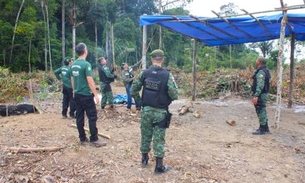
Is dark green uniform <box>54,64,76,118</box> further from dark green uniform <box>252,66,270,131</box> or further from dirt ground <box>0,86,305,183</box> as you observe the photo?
dark green uniform <box>252,66,270,131</box>

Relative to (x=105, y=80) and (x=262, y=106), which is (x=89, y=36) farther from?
(x=262, y=106)

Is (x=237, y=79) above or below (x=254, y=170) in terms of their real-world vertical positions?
above

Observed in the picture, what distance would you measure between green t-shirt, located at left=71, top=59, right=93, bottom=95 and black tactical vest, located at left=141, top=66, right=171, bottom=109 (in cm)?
130

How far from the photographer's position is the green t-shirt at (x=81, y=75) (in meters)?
4.87

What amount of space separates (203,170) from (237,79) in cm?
858

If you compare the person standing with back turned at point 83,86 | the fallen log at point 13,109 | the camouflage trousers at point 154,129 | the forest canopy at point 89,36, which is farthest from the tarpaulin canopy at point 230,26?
the forest canopy at point 89,36

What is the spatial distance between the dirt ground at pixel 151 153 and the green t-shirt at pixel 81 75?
37.0 inches

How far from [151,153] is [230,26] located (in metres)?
4.73

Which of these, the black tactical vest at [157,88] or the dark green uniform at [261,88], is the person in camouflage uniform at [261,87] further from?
the black tactical vest at [157,88]

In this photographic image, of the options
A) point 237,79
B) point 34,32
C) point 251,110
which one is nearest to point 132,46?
point 34,32

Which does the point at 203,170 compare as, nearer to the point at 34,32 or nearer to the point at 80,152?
the point at 80,152

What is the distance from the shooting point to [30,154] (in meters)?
4.66

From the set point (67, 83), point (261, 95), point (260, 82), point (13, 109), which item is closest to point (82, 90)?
point (67, 83)

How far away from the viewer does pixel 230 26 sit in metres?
8.05
